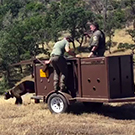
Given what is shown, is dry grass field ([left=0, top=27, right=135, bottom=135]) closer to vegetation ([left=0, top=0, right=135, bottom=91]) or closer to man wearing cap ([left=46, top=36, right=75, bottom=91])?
man wearing cap ([left=46, top=36, right=75, bottom=91])

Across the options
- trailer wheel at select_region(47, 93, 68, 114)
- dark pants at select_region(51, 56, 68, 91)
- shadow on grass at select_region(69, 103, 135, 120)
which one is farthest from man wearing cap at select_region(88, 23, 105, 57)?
shadow on grass at select_region(69, 103, 135, 120)

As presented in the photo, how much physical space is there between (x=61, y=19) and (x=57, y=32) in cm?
354

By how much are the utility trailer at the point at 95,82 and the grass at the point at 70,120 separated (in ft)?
1.43

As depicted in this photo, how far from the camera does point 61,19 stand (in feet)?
192

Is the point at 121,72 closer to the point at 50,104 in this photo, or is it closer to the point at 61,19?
the point at 50,104

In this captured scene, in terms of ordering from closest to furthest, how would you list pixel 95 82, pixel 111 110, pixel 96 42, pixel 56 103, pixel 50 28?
pixel 95 82
pixel 56 103
pixel 96 42
pixel 111 110
pixel 50 28

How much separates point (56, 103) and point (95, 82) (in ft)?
4.47

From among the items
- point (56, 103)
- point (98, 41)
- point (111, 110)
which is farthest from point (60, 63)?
point (111, 110)

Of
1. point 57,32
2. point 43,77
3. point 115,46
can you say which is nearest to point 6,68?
point 57,32

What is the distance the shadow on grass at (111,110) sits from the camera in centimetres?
1036

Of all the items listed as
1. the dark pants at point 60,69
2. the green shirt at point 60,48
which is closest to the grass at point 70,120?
the dark pants at point 60,69

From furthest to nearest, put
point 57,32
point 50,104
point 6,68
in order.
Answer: point 57,32, point 6,68, point 50,104

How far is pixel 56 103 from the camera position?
1053cm

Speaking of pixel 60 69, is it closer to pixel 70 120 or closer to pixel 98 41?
pixel 98 41
